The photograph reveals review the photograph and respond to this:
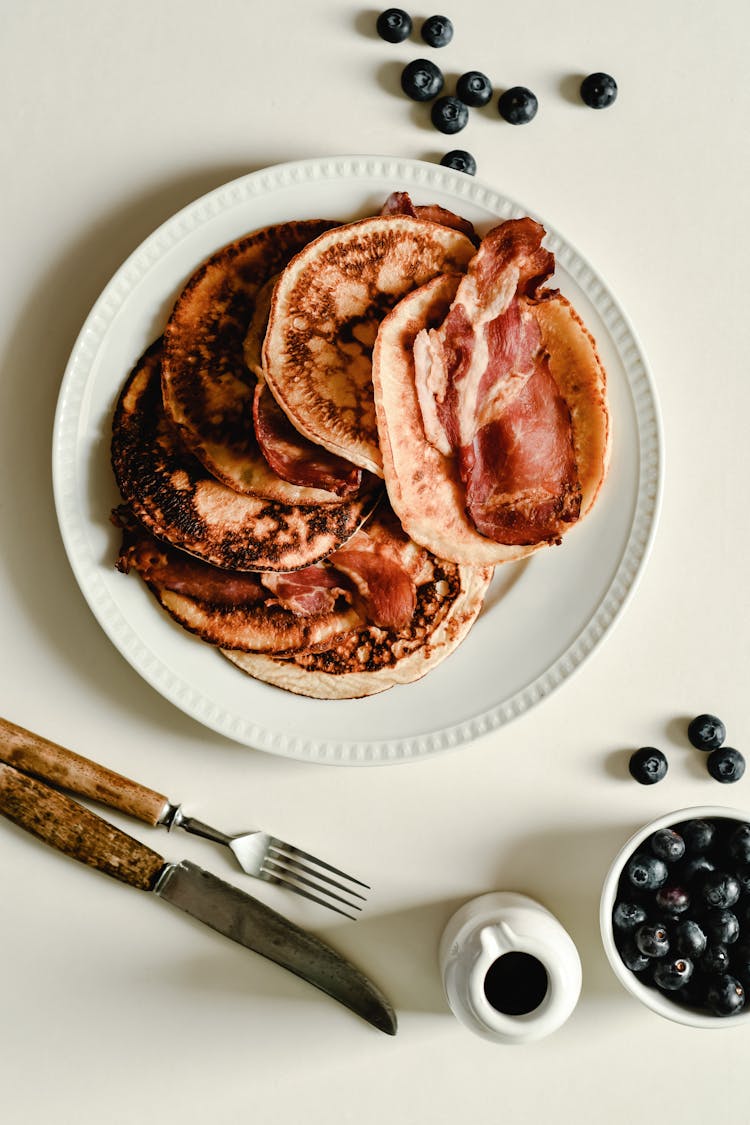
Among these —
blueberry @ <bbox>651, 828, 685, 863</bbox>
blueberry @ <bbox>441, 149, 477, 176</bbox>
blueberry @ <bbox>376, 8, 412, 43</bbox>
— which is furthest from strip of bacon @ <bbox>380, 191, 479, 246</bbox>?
blueberry @ <bbox>651, 828, 685, 863</bbox>

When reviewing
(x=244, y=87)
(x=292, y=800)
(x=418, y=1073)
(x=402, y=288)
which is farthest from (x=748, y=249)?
(x=418, y=1073)

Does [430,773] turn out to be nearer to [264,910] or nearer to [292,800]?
[292,800]

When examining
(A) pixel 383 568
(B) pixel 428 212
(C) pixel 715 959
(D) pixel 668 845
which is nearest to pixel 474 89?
(B) pixel 428 212

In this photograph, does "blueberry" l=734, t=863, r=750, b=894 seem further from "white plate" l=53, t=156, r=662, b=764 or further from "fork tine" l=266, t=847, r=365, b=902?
"fork tine" l=266, t=847, r=365, b=902

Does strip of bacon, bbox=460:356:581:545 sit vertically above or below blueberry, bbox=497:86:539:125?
below

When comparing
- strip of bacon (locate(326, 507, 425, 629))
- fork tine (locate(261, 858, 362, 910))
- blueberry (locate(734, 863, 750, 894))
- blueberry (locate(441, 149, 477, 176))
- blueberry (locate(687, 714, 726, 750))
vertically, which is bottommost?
fork tine (locate(261, 858, 362, 910))

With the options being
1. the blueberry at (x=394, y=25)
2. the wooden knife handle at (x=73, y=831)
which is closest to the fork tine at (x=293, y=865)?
the wooden knife handle at (x=73, y=831)

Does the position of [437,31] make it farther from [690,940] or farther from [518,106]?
[690,940]

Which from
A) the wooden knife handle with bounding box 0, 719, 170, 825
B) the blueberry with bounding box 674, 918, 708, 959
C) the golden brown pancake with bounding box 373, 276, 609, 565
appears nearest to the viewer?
the golden brown pancake with bounding box 373, 276, 609, 565
